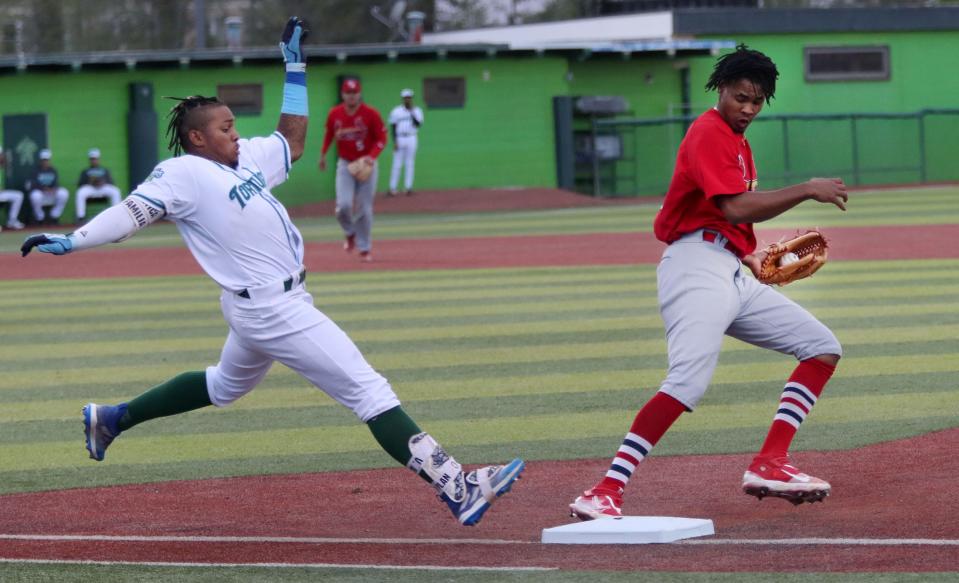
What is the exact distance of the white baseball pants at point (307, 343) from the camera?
6.11 metres

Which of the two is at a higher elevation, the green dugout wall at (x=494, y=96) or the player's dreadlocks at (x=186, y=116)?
the green dugout wall at (x=494, y=96)

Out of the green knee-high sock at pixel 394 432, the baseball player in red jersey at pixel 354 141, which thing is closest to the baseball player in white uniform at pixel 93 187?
the baseball player in red jersey at pixel 354 141

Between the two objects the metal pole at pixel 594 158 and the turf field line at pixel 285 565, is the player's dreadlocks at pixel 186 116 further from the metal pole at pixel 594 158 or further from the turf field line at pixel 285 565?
the metal pole at pixel 594 158

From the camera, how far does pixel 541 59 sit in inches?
1380

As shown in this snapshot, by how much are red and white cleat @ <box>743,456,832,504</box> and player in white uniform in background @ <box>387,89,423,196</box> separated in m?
26.2

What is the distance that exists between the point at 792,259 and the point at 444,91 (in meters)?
28.4

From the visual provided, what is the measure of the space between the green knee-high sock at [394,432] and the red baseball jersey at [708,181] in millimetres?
1325

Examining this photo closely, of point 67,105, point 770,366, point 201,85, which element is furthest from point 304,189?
point 770,366

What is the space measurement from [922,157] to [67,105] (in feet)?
62.5

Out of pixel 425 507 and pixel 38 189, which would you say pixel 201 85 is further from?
pixel 425 507

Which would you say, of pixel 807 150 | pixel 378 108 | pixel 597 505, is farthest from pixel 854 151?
pixel 597 505

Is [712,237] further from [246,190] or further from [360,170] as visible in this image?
[360,170]

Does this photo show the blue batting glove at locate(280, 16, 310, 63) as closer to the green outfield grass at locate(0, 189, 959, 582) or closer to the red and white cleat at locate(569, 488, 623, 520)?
the green outfield grass at locate(0, 189, 959, 582)

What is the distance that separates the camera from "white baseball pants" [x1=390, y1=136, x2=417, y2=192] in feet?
107
